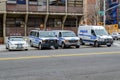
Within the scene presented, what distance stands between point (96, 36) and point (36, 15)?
15.8 metres

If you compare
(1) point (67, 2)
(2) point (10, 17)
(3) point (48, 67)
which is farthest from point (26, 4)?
(3) point (48, 67)

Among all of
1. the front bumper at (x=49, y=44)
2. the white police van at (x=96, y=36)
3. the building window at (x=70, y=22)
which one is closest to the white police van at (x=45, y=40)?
the front bumper at (x=49, y=44)

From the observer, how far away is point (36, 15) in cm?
4600

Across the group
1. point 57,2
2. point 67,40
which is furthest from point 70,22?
point 67,40

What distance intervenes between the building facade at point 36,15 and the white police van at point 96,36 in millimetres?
12178

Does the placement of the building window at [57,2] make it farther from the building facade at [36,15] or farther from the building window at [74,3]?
the building window at [74,3]

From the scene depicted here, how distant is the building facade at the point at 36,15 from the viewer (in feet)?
143

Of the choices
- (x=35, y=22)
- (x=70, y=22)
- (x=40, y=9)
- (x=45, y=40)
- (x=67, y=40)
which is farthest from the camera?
(x=70, y=22)

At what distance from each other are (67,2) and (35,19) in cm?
602

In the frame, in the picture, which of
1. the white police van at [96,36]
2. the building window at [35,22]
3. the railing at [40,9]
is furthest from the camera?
the building window at [35,22]

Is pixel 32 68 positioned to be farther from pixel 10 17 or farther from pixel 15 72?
pixel 10 17

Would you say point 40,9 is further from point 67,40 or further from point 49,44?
point 49,44

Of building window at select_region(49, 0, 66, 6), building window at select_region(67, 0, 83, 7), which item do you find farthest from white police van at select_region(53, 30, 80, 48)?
building window at select_region(67, 0, 83, 7)

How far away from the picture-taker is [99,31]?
109ft
